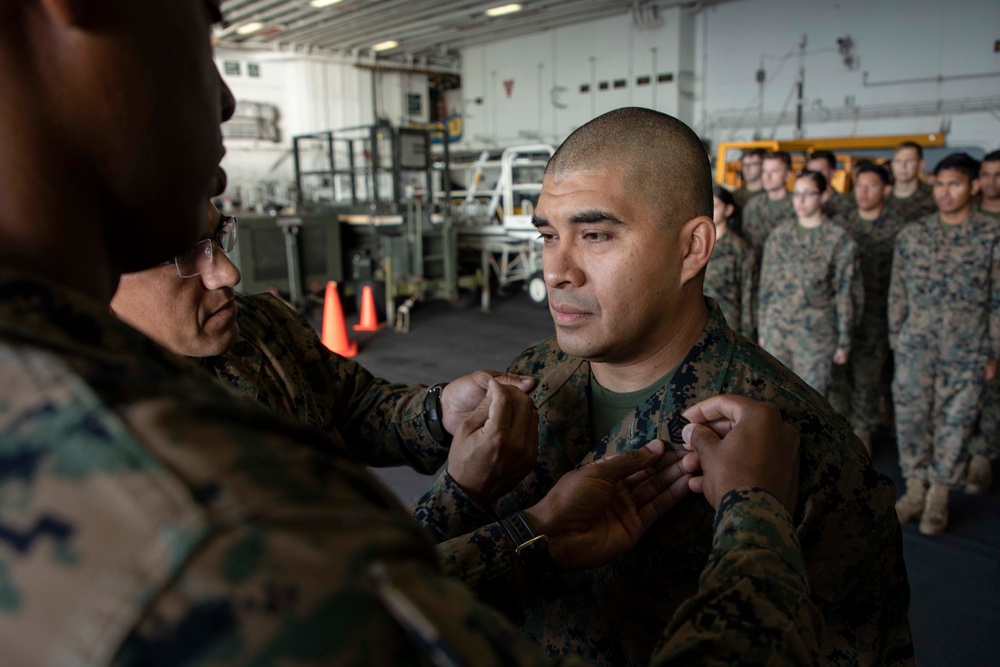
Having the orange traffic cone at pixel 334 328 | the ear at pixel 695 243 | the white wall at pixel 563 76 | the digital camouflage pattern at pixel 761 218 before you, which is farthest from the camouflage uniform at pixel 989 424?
the white wall at pixel 563 76

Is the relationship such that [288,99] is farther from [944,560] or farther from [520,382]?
[520,382]

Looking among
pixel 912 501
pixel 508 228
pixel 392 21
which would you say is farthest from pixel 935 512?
pixel 392 21

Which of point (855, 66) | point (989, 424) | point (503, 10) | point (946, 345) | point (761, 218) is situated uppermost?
point (503, 10)

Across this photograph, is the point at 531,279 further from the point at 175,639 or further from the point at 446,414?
the point at 175,639

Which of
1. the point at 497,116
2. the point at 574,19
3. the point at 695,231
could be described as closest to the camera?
the point at 695,231

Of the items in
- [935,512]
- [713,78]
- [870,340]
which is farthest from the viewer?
[713,78]

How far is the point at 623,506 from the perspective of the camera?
4.13 ft

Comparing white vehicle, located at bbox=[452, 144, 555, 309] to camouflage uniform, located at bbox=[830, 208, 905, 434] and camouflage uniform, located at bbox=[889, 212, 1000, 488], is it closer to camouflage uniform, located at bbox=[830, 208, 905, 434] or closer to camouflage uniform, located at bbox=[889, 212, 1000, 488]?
camouflage uniform, located at bbox=[830, 208, 905, 434]

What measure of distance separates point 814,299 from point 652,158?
10.1ft

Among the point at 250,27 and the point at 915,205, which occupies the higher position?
the point at 250,27

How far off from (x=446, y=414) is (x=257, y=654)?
1.27 metres

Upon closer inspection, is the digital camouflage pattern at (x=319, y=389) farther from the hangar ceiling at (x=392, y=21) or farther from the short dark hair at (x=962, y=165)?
the hangar ceiling at (x=392, y=21)

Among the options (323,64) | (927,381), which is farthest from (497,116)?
(927,381)

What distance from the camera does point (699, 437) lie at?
3.61ft
